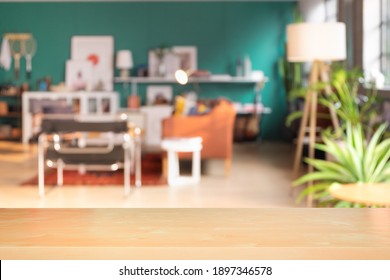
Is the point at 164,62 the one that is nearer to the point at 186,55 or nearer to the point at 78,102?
the point at 186,55

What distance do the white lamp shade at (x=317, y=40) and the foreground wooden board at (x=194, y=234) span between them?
16.6 ft

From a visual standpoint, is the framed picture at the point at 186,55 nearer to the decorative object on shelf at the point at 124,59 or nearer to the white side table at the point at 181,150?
the decorative object on shelf at the point at 124,59

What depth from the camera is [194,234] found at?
133cm

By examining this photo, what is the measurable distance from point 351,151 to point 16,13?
1059 centimetres

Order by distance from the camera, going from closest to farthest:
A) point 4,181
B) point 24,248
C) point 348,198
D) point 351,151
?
point 24,248 < point 348,198 < point 351,151 < point 4,181

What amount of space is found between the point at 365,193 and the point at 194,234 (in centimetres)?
315

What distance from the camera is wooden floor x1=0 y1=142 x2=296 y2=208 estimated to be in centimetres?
676

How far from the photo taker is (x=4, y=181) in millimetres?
8281

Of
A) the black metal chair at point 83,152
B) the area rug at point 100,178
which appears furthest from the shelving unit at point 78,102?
the black metal chair at point 83,152

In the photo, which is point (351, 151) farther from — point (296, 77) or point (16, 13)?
point (16, 13)

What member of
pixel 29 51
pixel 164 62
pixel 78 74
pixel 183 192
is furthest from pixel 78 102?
pixel 183 192

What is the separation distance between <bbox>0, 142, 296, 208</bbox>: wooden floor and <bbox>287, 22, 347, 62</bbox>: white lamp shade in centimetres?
139

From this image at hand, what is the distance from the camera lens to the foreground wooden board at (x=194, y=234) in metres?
1.24
